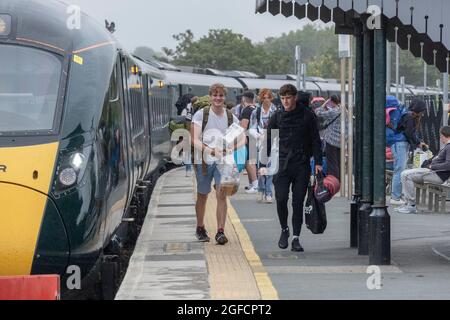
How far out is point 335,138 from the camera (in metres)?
20.4

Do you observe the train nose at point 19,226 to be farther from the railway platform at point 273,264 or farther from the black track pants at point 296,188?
the black track pants at point 296,188

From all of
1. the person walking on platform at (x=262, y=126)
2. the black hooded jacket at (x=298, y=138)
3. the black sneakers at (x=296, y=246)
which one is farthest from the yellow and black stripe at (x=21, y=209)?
the person walking on platform at (x=262, y=126)

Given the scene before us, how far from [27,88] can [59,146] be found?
0.80 m

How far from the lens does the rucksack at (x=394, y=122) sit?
756 inches

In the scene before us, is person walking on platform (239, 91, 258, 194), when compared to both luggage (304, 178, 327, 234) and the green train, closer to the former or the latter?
luggage (304, 178, 327, 234)

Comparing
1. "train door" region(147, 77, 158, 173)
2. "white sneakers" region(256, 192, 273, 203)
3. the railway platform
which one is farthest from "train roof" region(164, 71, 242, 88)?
the railway platform

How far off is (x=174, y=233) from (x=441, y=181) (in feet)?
15.0

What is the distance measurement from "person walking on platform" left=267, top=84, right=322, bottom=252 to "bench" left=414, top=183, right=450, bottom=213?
452 centimetres

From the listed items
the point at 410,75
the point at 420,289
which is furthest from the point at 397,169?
the point at 410,75

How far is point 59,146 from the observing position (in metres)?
9.52

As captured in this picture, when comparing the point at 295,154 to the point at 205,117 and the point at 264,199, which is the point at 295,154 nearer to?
the point at 205,117

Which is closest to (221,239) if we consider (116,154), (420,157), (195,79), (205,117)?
(205,117)

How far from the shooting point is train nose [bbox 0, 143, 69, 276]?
916 cm

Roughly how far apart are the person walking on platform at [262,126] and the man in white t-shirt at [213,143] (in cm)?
524
